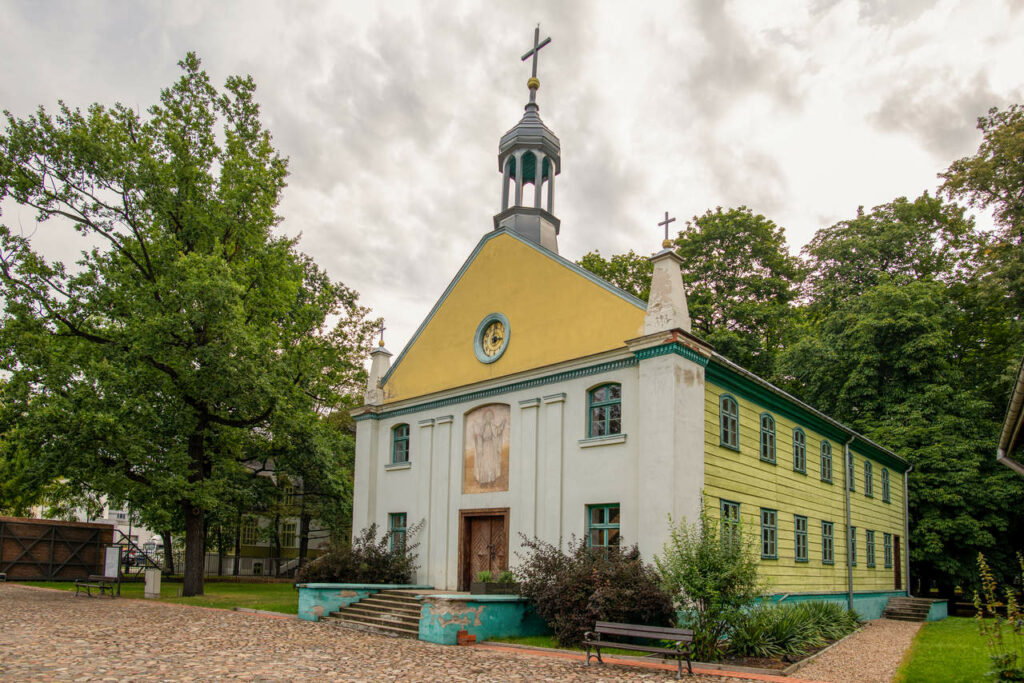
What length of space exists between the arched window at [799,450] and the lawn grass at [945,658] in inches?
190

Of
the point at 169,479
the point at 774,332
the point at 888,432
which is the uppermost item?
the point at 774,332

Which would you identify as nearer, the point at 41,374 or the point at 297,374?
the point at 41,374

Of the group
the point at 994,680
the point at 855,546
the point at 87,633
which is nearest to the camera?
the point at 994,680

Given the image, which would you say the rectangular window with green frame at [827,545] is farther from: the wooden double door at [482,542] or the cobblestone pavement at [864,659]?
the wooden double door at [482,542]

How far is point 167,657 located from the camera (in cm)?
1094

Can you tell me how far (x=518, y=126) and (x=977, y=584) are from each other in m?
23.1

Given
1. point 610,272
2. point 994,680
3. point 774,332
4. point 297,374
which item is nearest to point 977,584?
point 774,332

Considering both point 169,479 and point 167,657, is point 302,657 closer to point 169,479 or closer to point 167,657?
point 167,657

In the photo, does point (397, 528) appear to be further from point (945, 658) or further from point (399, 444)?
point (945, 658)

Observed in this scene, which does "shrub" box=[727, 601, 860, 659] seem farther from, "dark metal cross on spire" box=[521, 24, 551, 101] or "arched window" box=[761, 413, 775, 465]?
"dark metal cross on spire" box=[521, 24, 551, 101]

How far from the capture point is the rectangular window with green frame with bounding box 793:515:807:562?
1958 cm

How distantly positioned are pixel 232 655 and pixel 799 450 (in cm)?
1537

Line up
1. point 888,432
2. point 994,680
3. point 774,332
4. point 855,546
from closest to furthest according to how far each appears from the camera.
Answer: point 994,680, point 855,546, point 888,432, point 774,332

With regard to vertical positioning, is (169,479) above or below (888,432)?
below
